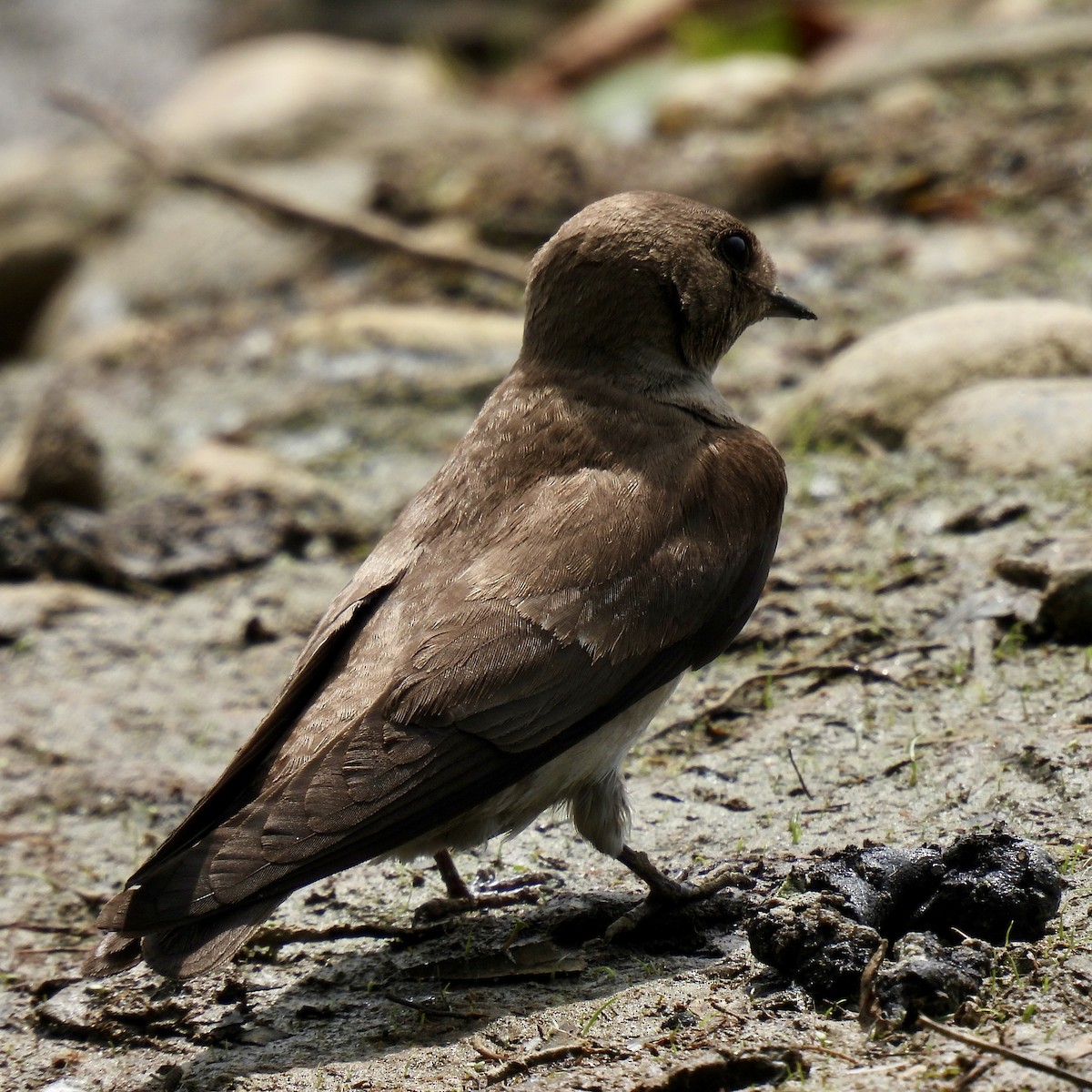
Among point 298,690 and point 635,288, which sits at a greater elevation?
point 635,288

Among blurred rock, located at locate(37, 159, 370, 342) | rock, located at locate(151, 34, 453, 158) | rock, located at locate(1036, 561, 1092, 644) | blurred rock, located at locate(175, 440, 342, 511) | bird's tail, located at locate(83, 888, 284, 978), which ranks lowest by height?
bird's tail, located at locate(83, 888, 284, 978)

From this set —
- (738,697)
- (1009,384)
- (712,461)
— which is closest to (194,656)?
(738,697)

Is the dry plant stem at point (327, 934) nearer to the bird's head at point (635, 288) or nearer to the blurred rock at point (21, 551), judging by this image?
the bird's head at point (635, 288)

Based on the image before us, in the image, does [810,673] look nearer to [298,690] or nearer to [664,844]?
[664,844]

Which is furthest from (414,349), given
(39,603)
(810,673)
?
(810,673)

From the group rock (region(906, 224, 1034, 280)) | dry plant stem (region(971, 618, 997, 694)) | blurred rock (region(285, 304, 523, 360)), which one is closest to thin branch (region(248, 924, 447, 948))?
dry plant stem (region(971, 618, 997, 694))

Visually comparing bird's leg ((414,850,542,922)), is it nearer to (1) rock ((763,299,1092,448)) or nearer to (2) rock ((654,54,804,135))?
(1) rock ((763,299,1092,448))

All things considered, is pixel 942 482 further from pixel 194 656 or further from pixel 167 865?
pixel 167 865
